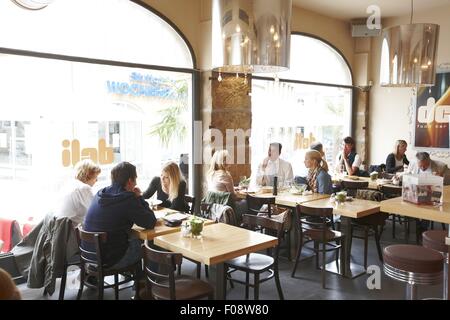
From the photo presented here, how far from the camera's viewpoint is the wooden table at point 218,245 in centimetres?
291

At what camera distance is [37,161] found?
4379 mm

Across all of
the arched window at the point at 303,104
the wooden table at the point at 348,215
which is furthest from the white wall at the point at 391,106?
the wooden table at the point at 348,215

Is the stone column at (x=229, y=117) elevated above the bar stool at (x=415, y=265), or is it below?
above

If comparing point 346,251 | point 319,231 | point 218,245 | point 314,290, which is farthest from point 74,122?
point 346,251

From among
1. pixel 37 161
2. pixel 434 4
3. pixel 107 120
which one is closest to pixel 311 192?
pixel 107 120

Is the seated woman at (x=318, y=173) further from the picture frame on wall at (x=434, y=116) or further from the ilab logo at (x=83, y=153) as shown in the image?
the picture frame on wall at (x=434, y=116)

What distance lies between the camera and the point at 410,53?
3.91 meters

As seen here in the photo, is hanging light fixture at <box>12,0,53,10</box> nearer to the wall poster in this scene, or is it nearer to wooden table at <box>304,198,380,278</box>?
wooden table at <box>304,198,380,278</box>

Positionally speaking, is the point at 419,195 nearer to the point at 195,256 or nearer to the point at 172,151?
the point at 195,256

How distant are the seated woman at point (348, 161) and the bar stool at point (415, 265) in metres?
4.30

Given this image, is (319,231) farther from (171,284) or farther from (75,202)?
(75,202)

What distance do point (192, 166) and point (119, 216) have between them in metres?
2.57

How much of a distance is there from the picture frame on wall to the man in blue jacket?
6.07m

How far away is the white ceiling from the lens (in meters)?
6.91
